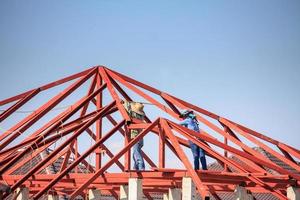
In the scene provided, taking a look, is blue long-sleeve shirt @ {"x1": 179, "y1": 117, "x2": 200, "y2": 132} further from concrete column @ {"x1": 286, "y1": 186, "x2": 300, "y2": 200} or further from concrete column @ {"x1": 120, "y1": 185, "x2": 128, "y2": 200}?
concrete column @ {"x1": 286, "y1": 186, "x2": 300, "y2": 200}

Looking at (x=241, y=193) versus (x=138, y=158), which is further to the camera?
(x=241, y=193)

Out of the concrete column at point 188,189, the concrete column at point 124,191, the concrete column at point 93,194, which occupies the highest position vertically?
the concrete column at point 93,194

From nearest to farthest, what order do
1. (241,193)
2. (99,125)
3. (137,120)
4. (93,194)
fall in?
(137,120) → (241,193) → (99,125) → (93,194)

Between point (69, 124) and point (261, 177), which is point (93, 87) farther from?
point (261, 177)

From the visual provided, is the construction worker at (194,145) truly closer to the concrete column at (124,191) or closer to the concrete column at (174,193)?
the concrete column at (174,193)

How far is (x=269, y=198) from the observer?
104 feet

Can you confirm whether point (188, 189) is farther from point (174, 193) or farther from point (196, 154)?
point (174, 193)

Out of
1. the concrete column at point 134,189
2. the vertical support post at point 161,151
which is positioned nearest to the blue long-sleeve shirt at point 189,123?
the vertical support post at point 161,151

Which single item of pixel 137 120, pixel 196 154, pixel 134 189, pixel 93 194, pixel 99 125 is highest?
pixel 99 125

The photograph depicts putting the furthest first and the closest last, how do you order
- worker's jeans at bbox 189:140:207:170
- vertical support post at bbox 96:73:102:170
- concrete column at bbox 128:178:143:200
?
vertical support post at bbox 96:73:102:170 → worker's jeans at bbox 189:140:207:170 → concrete column at bbox 128:178:143:200

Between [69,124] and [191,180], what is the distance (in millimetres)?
7242

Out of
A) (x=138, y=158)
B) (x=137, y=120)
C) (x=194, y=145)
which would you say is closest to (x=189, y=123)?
(x=194, y=145)

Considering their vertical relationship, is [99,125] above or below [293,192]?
above

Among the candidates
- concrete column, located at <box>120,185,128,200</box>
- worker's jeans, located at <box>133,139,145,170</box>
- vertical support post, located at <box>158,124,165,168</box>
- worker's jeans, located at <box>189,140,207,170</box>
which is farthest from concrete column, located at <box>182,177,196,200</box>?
concrete column, located at <box>120,185,128,200</box>
